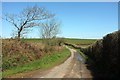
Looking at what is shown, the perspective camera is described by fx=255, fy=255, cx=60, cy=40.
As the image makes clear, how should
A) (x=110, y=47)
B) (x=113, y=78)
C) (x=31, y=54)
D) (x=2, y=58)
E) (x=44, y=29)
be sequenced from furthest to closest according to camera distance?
(x=44, y=29)
(x=31, y=54)
(x=2, y=58)
(x=110, y=47)
(x=113, y=78)

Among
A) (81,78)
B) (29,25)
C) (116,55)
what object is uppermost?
(29,25)

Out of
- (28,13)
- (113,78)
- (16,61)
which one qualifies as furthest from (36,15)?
(113,78)

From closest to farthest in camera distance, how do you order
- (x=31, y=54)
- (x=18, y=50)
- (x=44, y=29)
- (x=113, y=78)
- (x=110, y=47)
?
(x=113, y=78)
(x=110, y=47)
(x=18, y=50)
(x=31, y=54)
(x=44, y=29)

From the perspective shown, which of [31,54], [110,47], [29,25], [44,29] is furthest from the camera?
[44,29]

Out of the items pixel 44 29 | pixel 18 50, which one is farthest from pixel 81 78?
pixel 44 29

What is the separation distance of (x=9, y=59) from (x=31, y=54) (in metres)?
6.14

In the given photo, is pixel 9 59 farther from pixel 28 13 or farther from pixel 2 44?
pixel 28 13

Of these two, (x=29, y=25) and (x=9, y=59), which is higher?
(x=29, y=25)

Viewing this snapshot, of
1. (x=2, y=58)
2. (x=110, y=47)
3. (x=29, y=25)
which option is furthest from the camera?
(x=29, y=25)

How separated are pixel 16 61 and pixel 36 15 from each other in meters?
18.9

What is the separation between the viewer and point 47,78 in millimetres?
17078

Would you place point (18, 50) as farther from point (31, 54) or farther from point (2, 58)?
point (2, 58)

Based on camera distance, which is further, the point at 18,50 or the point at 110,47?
the point at 18,50

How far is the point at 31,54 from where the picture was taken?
30.2 metres
